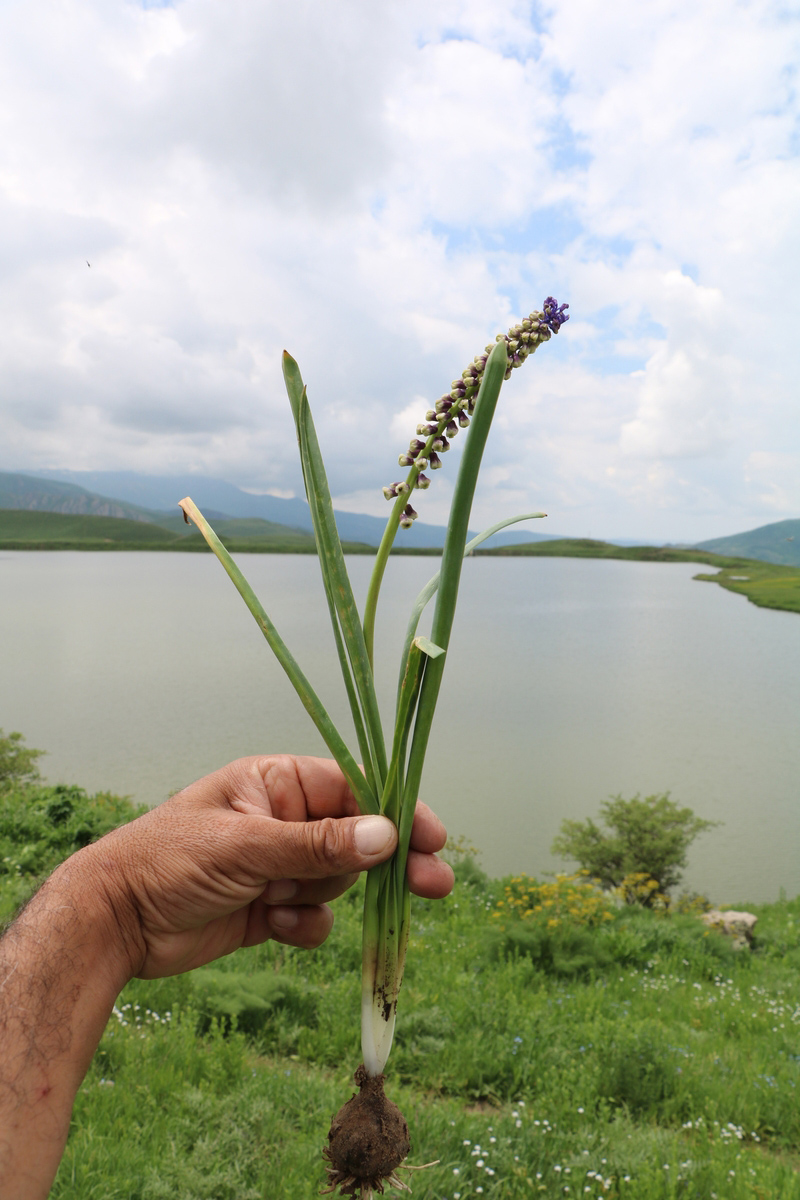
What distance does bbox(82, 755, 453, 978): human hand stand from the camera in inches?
63.2

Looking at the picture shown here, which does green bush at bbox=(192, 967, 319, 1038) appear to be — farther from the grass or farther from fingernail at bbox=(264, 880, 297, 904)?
the grass

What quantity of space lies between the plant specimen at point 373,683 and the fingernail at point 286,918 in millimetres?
632

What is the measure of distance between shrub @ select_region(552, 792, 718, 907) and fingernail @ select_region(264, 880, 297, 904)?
26.1 ft

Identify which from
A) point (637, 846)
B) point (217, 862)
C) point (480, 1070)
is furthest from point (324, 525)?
point (637, 846)

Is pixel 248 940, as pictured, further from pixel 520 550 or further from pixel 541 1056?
pixel 520 550

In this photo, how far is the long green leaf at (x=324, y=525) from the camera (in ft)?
4.68

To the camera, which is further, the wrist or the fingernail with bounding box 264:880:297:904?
the fingernail with bounding box 264:880:297:904

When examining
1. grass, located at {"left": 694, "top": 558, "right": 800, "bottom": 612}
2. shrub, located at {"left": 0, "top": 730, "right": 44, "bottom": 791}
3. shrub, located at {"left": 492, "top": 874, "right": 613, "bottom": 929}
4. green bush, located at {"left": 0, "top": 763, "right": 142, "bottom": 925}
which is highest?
grass, located at {"left": 694, "top": 558, "right": 800, "bottom": 612}

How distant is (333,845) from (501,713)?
15.5m

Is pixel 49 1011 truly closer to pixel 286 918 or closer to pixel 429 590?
pixel 286 918

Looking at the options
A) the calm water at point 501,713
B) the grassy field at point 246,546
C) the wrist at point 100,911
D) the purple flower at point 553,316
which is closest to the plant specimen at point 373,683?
the purple flower at point 553,316

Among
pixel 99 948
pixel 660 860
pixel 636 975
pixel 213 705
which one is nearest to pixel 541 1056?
pixel 636 975

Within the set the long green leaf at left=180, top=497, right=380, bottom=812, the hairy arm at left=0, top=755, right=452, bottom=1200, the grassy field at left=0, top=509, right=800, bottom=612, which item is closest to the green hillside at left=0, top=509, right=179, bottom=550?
the grassy field at left=0, top=509, right=800, bottom=612

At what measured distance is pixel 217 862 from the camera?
1.70m
